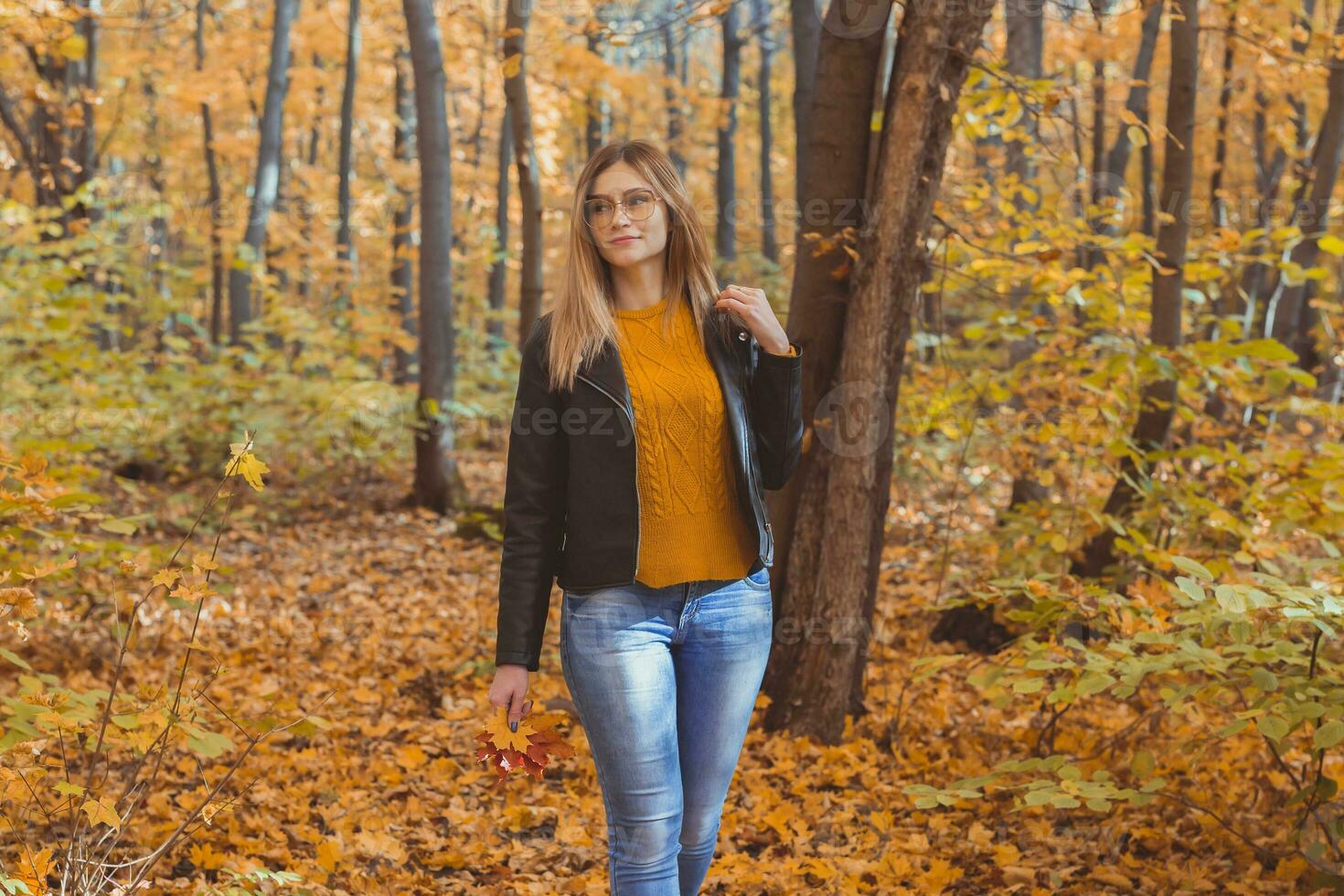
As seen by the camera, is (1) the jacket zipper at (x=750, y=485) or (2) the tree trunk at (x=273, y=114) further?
(2) the tree trunk at (x=273, y=114)

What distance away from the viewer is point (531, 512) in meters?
2.31

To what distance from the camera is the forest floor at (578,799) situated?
325 centimetres

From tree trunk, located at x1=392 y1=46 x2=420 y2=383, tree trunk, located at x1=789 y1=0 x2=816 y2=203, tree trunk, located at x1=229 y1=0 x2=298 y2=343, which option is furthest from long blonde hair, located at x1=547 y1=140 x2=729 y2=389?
tree trunk, located at x1=392 y1=46 x2=420 y2=383

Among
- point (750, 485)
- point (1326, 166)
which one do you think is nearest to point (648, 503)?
point (750, 485)

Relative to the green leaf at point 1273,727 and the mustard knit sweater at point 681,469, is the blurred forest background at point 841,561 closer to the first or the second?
the green leaf at point 1273,727

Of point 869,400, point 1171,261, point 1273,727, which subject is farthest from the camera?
point 1171,261

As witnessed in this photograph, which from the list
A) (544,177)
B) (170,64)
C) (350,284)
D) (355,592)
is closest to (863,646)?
(355,592)

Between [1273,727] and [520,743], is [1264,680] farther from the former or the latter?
[520,743]

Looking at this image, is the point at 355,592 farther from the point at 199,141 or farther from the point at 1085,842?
the point at 199,141

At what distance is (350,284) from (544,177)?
381cm

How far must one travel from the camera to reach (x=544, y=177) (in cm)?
1553

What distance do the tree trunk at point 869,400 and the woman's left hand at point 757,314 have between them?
5.79 ft

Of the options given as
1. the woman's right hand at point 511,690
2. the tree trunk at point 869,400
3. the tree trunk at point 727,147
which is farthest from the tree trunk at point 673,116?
the woman's right hand at point 511,690

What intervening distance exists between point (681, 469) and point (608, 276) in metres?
0.53
